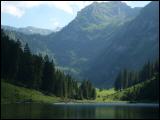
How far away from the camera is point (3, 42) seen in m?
167

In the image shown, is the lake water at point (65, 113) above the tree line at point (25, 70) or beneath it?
beneath

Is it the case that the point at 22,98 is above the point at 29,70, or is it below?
below

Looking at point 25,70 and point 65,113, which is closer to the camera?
point 65,113

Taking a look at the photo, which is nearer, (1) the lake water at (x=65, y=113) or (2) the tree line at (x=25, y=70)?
(1) the lake water at (x=65, y=113)

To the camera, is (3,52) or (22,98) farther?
(3,52)

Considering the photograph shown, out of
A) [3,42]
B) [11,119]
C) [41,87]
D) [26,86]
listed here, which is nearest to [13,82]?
[26,86]

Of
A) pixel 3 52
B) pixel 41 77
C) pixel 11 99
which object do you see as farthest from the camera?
pixel 41 77

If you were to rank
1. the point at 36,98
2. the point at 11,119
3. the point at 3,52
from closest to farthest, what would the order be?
1. the point at 11,119
2. the point at 36,98
3. the point at 3,52

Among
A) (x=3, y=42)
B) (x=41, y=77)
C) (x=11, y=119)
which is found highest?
(x=3, y=42)

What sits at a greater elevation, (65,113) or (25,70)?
(25,70)

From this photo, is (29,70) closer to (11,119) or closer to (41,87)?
(41,87)

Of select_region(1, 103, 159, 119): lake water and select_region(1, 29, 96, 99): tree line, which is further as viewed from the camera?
select_region(1, 29, 96, 99): tree line

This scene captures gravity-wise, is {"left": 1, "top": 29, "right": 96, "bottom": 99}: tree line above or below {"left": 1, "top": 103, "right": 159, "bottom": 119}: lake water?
above

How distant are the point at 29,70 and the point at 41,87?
14419mm
